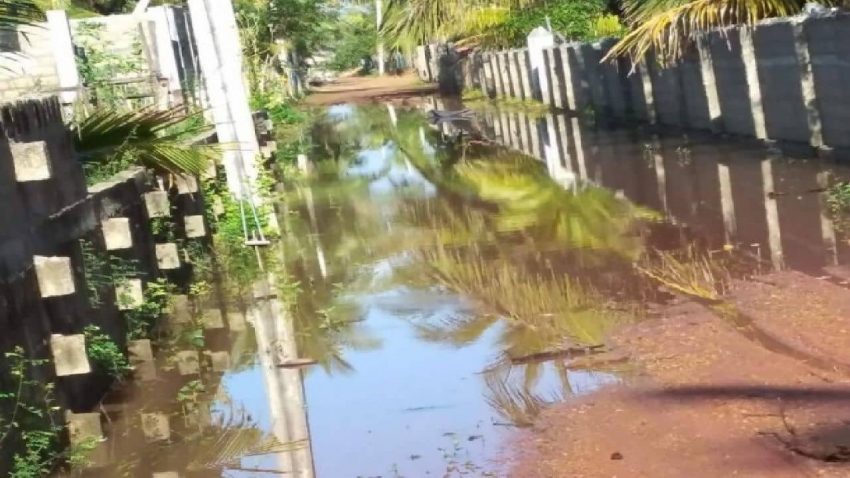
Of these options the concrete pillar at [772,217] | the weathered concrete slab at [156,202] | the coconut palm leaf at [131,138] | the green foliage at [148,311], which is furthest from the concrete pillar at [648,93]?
the coconut palm leaf at [131,138]

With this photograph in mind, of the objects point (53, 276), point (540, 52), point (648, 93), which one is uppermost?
point (540, 52)

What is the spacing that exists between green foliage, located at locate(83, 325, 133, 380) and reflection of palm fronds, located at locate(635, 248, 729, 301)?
3813 mm

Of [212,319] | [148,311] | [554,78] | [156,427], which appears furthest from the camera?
[554,78]

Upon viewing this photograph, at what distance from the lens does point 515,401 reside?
21.6 feet

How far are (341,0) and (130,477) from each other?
127ft

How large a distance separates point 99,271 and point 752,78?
34.7 feet

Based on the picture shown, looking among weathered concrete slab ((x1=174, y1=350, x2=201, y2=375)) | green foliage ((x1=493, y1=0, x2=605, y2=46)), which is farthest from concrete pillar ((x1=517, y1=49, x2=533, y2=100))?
weathered concrete slab ((x1=174, y1=350, x2=201, y2=375))

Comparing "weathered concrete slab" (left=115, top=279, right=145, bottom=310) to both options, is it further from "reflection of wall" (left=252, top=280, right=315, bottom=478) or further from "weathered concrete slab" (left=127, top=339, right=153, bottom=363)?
"reflection of wall" (left=252, top=280, right=315, bottom=478)

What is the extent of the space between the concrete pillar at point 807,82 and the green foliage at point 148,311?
802cm

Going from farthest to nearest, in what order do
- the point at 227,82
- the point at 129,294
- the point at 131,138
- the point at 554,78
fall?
the point at 554,78 → the point at 227,82 → the point at 131,138 → the point at 129,294

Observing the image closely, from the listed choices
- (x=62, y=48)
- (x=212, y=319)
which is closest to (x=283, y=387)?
(x=212, y=319)

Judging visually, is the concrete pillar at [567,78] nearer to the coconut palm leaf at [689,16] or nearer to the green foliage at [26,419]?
the coconut palm leaf at [689,16]

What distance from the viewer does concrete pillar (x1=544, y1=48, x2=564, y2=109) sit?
2919 cm

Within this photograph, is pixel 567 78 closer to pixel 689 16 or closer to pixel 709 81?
pixel 709 81
